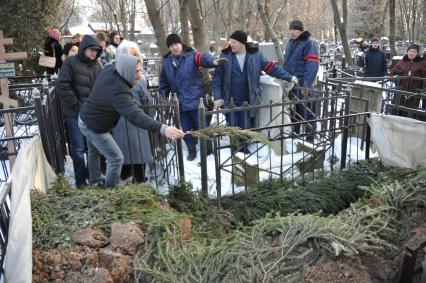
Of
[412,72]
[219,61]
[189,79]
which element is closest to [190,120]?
[189,79]

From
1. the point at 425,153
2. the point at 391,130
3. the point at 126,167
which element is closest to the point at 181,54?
the point at 126,167

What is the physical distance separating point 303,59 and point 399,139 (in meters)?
2.38

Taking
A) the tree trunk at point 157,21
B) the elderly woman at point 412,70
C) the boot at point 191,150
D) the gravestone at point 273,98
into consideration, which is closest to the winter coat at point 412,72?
the elderly woman at point 412,70

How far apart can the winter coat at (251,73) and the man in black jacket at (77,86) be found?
186cm

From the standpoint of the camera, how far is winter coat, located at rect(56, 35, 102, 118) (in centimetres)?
489

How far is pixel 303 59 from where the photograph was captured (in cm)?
645

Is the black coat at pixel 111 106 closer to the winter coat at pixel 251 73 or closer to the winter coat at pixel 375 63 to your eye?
the winter coat at pixel 251 73

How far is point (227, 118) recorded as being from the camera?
6.12 m

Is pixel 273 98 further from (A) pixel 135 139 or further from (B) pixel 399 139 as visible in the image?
(A) pixel 135 139

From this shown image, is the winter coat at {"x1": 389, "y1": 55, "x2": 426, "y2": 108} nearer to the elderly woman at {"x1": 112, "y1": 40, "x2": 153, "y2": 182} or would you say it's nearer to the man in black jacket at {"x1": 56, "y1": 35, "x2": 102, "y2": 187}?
the elderly woman at {"x1": 112, "y1": 40, "x2": 153, "y2": 182}

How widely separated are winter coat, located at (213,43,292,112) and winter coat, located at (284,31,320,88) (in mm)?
456

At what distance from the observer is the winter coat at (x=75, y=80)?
489cm

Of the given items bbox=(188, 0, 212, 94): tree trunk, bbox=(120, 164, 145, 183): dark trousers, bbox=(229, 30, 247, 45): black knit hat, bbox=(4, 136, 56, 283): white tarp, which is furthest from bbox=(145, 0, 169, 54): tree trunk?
bbox=(4, 136, 56, 283): white tarp

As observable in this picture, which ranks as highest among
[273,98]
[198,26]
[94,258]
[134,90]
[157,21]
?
[157,21]
